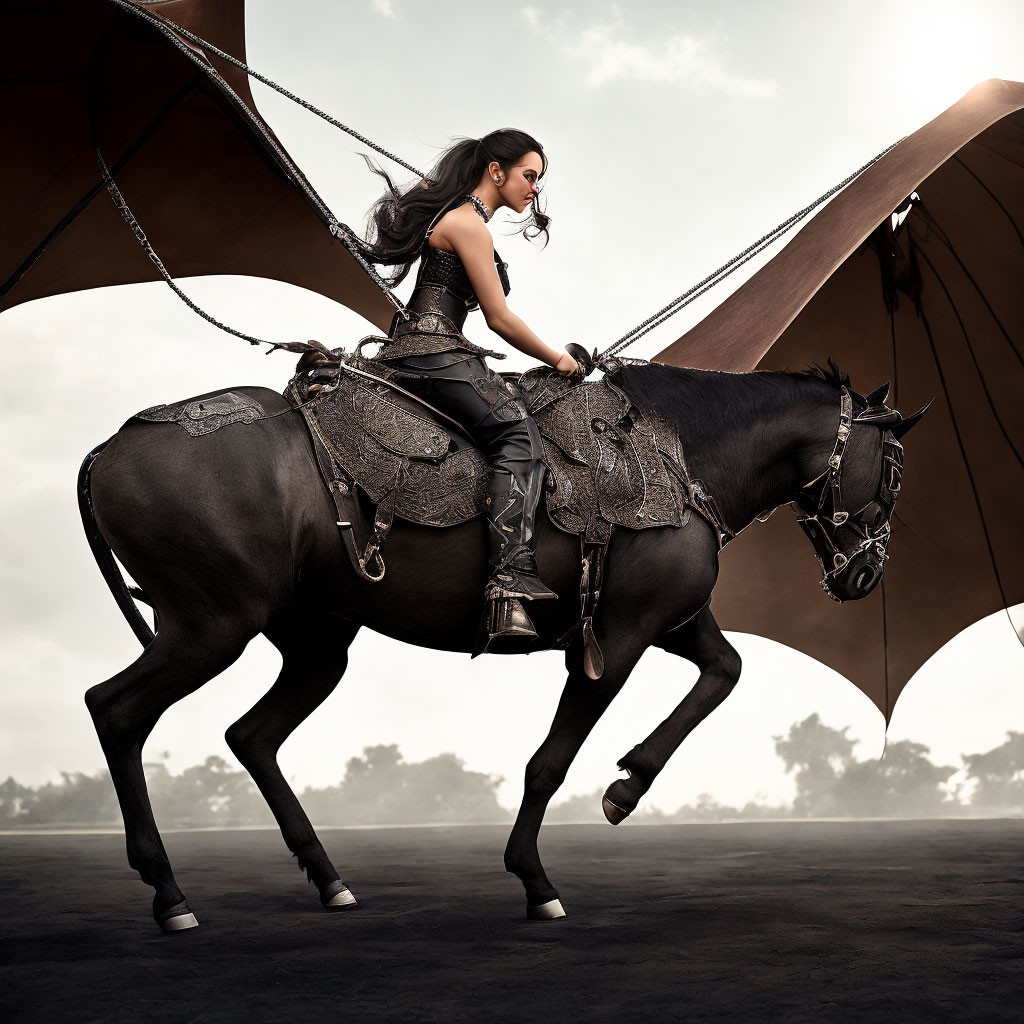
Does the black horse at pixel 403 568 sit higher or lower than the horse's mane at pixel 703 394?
lower

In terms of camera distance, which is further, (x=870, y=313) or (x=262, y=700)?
Answer: (x=870, y=313)

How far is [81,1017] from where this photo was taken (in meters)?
2.59

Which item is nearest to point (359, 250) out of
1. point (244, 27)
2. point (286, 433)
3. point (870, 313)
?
point (286, 433)

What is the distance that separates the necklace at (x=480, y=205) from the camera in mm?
4203

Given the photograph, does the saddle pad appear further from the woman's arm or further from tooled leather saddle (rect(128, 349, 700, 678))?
the woman's arm

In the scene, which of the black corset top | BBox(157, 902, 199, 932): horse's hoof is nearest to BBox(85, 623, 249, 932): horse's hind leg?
BBox(157, 902, 199, 932): horse's hoof

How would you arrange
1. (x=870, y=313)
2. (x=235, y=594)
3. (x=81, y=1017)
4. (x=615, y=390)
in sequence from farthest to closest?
(x=870, y=313), (x=615, y=390), (x=235, y=594), (x=81, y=1017)

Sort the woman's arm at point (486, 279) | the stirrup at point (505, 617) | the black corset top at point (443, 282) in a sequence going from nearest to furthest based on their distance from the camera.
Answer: the stirrup at point (505, 617), the woman's arm at point (486, 279), the black corset top at point (443, 282)

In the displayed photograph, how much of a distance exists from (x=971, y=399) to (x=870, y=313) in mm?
834

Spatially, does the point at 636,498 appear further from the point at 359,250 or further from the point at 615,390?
the point at 359,250

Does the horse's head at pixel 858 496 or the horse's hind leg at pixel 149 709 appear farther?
the horse's head at pixel 858 496

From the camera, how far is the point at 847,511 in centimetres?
461

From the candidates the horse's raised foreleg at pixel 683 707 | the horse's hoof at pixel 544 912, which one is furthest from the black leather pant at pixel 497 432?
the horse's hoof at pixel 544 912

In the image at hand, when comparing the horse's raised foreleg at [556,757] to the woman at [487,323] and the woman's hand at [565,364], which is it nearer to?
the woman at [487,323]
